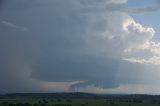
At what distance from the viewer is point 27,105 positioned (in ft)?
458
